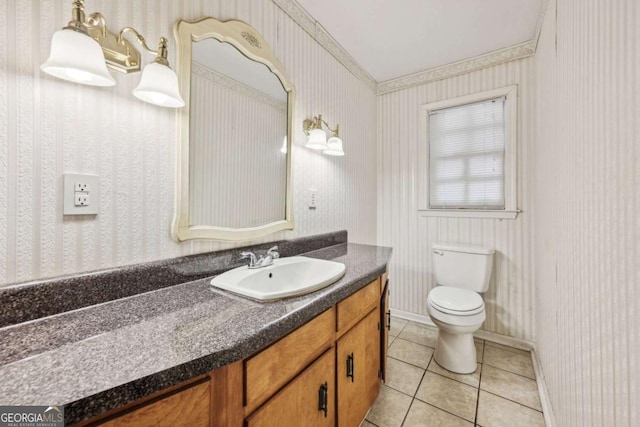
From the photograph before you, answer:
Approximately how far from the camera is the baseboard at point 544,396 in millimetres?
1354

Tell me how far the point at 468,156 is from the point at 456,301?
50.7 inches

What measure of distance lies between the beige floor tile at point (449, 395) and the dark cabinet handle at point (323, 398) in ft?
3.05

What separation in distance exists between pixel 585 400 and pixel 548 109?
1.48 metres

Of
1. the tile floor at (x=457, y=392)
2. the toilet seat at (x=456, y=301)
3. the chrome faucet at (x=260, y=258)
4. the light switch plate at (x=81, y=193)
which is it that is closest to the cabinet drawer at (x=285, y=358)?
the chrome faucet at (x=260, y=258)

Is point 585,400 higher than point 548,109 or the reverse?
the reverse

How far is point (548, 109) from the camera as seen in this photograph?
1.53 m

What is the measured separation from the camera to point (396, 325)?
249 cm

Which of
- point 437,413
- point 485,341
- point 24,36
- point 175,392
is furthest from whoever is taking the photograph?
point 485,341

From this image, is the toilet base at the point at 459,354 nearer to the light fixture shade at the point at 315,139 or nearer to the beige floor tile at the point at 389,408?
the beige floor tile at the point at 389,408

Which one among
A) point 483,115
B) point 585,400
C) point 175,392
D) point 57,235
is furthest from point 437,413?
point 483,115

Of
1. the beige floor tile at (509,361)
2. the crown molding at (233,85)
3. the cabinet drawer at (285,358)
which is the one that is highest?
the crown molding at (233,85)

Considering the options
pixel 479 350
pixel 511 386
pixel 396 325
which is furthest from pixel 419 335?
pixel 511 386

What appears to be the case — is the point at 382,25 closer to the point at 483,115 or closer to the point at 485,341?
the point at 483,115

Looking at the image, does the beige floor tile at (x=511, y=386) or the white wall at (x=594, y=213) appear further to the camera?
the beige floor tile at (x=511, y=386)
